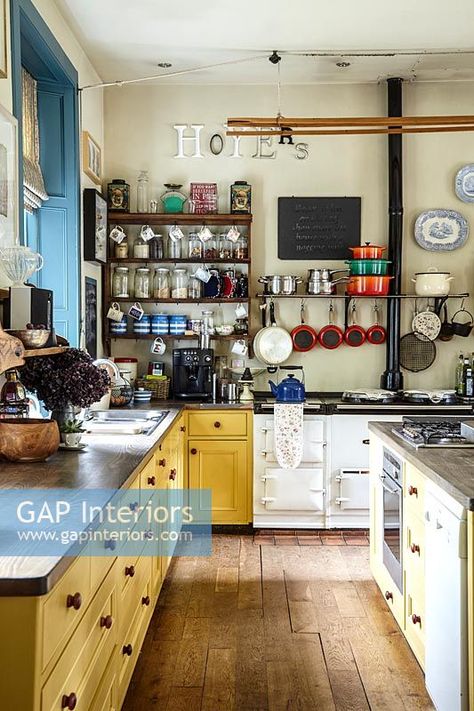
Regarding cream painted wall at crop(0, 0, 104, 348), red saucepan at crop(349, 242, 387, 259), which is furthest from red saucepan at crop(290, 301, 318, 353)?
cream painted wall at crop(0, 0, 104, 348)

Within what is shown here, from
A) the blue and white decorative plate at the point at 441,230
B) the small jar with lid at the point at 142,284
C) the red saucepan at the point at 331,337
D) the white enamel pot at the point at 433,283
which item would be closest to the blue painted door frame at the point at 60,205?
the small jar with lid at the point at 142,284

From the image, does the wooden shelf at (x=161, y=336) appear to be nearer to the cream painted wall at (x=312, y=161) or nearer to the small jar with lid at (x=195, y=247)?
the cream painted wall at (x=312, y=161)

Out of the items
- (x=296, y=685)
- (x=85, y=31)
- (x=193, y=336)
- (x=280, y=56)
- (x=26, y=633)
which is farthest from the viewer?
(x=193, y=336)

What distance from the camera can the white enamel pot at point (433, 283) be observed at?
5.29 meters

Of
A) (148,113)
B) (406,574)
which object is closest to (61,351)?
(406,574)

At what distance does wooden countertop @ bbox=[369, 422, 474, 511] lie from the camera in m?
2.41

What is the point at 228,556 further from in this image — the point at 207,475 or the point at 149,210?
the point at 149,210

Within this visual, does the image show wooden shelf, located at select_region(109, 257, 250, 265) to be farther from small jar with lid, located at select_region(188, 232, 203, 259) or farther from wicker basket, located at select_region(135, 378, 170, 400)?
wicker basket, located at select_region(135, 378, 170, 400)

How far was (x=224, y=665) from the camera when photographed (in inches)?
124

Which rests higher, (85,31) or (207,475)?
(85,31)

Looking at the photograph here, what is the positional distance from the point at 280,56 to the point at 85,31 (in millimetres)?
1197

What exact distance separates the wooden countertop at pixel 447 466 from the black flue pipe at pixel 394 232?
1.98 meters

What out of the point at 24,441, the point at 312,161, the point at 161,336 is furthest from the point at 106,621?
the point at 312,161

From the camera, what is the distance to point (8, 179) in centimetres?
319
